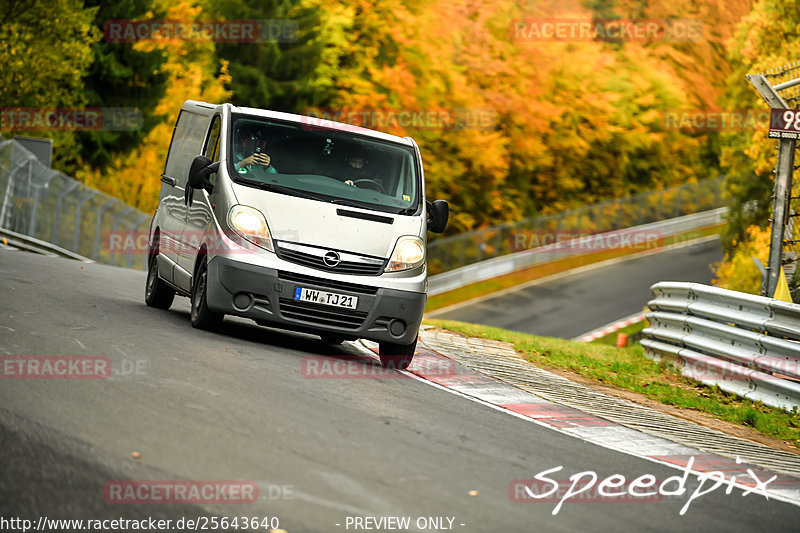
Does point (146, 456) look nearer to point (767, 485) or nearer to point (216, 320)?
point (767, 485)

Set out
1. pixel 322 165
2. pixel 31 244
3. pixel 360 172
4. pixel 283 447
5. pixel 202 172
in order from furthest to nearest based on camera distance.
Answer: pixel 31 244 < pixel 360 172 < pixel 322 165 < pixel 202 172 < pixel 283 447

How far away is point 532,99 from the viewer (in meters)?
49.7

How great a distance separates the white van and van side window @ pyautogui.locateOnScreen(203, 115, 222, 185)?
0.07ft

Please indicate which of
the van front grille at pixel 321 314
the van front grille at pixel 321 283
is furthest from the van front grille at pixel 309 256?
the van front grille at pixel 321 314

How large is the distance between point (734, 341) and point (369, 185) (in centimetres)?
427

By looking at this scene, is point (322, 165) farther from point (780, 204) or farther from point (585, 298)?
point (585, 298)

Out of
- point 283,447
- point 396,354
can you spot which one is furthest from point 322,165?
point 283,447

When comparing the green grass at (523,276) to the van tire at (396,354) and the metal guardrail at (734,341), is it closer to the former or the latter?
the metal guardrail at (734,341)

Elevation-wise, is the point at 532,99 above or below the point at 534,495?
above

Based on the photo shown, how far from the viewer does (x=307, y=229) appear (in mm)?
10422

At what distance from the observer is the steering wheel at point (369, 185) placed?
36.9 ft

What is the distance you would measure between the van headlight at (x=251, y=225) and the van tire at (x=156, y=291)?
288 centimetres

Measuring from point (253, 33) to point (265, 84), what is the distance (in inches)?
108

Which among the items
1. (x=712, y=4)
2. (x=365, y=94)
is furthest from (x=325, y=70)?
(x=712, y=4)
